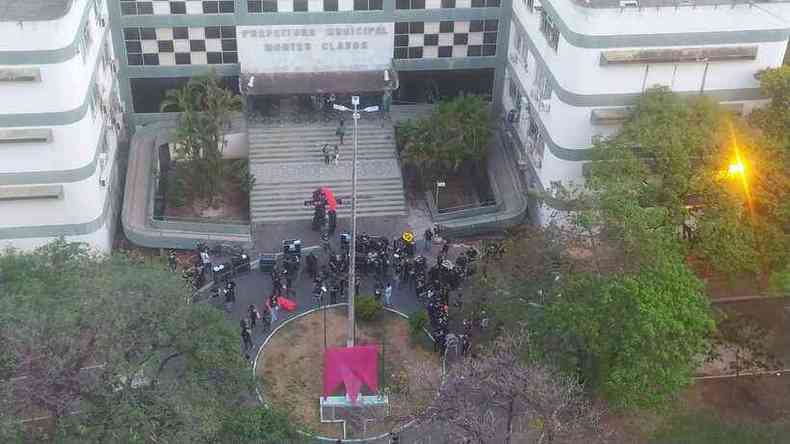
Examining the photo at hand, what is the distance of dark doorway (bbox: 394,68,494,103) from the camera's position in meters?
39.1

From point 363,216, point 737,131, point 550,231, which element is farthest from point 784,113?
point 363,216

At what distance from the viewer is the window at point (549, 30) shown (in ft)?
102

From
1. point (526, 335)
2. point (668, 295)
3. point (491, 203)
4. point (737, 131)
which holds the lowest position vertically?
point (491, 203)

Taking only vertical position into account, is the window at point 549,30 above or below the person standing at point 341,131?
above

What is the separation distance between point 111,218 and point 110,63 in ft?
22.9

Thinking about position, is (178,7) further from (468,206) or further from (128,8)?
(468,206)

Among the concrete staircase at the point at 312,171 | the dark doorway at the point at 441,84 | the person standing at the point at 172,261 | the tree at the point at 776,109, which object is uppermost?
the tree at the point at 776,109

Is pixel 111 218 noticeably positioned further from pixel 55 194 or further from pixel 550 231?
pixel 550 231

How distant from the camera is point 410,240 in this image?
107 feet

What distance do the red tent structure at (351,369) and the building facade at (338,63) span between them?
34.0 feet

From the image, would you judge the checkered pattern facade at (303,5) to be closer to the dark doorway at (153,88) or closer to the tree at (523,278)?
the dark doorway at (153,88)

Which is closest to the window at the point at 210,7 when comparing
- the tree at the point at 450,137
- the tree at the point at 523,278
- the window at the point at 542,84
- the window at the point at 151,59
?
the window at the point at 151,59

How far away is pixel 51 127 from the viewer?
93.4ft

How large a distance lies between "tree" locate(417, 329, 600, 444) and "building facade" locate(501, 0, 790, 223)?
835 cm
